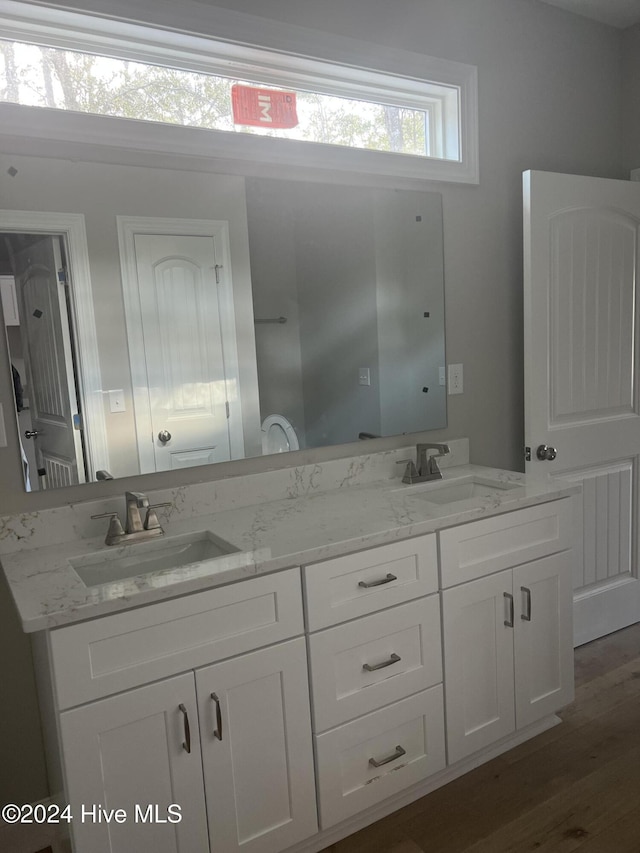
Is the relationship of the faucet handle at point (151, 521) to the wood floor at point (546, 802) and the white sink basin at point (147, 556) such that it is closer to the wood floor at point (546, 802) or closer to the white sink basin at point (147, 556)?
the white sink basin at point (147, 556)

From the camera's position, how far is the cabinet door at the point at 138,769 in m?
1.38

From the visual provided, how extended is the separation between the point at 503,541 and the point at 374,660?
57cm

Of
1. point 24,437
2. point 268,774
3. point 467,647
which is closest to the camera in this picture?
point 268,774

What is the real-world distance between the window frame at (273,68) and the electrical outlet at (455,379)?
73 centimetres

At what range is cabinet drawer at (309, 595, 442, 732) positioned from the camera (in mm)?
1688

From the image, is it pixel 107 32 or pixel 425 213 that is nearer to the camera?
pixel 107 32

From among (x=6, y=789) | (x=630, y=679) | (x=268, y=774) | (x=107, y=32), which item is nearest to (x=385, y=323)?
(x=107, y=32)

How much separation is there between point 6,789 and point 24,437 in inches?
39.8

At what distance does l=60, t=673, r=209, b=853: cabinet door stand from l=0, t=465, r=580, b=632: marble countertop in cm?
23

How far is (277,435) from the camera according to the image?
219cm

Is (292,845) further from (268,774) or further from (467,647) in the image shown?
(467,647)

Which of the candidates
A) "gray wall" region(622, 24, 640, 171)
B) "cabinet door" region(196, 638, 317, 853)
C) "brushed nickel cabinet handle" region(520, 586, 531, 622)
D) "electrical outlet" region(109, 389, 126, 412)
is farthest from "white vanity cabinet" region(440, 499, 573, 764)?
"gray wall" region(622, 24, 640, 171)

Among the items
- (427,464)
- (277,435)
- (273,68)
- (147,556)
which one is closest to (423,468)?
(427,464)

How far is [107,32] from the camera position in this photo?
1.88m
